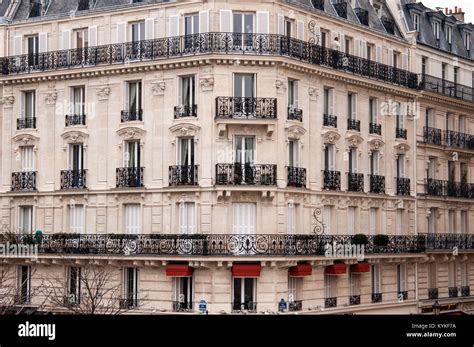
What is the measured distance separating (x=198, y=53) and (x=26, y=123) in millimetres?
9589

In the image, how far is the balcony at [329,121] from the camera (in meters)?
44.5

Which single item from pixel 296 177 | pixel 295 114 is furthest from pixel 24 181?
pixel 295 114

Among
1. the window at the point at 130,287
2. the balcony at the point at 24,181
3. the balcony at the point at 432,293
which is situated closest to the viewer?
the window at the point at 130,287

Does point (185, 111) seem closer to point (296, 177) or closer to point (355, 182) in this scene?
point (296, 177)

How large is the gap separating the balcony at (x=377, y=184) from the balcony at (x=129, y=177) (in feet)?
36.8

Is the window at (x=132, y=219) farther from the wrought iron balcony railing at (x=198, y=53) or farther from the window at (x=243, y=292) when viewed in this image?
the wrought iron balcony railing at (x=198, y=53)

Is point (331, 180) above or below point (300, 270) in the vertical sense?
above

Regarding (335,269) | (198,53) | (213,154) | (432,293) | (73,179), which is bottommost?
(432,293)

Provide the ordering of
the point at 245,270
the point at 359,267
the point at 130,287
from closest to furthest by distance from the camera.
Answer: the point at 245,270
the point at 130,287
the point at 359,267

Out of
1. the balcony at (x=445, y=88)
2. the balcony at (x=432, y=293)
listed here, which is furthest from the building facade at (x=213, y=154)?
the balcony at (x=445, y=88)

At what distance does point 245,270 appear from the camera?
3988 cm

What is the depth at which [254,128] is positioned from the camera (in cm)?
4109
